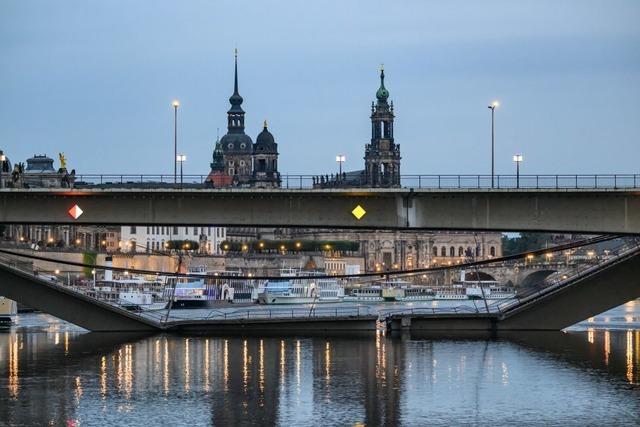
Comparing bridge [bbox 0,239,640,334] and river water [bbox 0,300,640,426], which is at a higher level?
bridge [bbox 0,239,640,334]

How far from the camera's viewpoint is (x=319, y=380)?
63875mm

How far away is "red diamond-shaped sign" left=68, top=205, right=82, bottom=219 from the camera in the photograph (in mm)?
75250

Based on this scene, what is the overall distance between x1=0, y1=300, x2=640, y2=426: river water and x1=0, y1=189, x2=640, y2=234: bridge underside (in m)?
6.74

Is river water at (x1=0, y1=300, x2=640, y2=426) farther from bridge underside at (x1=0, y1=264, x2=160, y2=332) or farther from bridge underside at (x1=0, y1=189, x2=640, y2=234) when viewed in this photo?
bridge underside at (x1=0, y1=189, x2=640, y2=234)

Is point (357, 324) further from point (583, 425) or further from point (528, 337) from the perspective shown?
point (583, 425)

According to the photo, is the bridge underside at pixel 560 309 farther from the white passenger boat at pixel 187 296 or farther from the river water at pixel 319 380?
the white passenger boat at pixel 187 296

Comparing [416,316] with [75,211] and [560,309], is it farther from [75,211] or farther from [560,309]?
[75,211]

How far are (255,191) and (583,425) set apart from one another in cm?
2846

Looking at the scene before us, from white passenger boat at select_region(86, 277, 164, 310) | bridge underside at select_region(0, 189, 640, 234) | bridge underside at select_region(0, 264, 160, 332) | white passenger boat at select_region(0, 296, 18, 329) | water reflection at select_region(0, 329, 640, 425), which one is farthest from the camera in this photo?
white passenger boat at select_region(86, 277, 164, 310)

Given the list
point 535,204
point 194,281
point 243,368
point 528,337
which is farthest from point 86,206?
point 194,281

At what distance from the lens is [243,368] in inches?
2709

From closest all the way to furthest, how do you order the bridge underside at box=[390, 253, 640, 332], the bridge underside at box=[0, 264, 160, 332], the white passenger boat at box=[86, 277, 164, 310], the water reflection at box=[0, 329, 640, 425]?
1. the water reflection at box=[0, 329, 640, 425]
2. the bridge underside at box=[390, 253, 640, 332]
3. the bridge underside at box=[0, 264, 160, 332]
4. the white passenger boat at box=[86, 277, 164, 310]

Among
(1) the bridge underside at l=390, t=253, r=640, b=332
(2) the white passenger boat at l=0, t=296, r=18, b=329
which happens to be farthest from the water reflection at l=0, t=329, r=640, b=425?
(2) the white passenger boat at l=0, t=296, r=18, b=329

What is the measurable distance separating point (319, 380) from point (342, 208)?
509 inches
